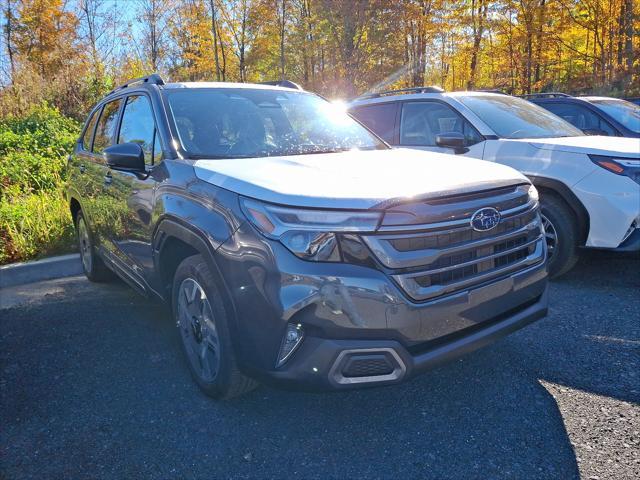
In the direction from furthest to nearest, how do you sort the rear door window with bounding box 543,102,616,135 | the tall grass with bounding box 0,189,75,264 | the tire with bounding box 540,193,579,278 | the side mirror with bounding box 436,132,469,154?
the rear door window with bounding box 543,102,616,135, the tall grass with bounding box 0,189,75,264, the side mirror with bounding box 436,132,469,154, the tire with bounding box 540,193,579,278

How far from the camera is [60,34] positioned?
2267 cm

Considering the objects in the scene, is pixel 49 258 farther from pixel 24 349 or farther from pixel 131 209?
pixel 131 209

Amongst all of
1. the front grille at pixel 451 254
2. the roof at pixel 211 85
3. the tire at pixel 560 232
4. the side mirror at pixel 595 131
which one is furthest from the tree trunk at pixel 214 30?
the front grille at pixel 451 254

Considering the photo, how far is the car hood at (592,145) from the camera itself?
405 centimetres

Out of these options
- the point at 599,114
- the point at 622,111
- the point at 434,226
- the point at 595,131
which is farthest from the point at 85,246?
the point at 622,111

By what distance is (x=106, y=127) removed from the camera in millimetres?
4254

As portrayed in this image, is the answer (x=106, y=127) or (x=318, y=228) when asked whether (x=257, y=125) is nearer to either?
(x=318, y=228)

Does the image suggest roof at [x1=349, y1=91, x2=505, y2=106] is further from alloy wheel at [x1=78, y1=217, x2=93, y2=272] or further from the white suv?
alloy wheel at [x1=78, y1=217, x2=93, y2=272]

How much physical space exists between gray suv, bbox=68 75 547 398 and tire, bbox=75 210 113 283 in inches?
64.6

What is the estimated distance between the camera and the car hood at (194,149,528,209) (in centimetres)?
212

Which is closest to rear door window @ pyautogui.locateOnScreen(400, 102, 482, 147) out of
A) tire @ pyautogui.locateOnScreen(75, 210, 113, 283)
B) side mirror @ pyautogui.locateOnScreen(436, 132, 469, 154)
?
side mirror @ pyautogui.locateOnScreen(436, 132, 469, 154)

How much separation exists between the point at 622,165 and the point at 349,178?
2.83m

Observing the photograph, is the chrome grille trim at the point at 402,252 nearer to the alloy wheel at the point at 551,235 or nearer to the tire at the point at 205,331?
the tire at the point at 205,331

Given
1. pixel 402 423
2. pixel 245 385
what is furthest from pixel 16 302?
pixel 402 423
